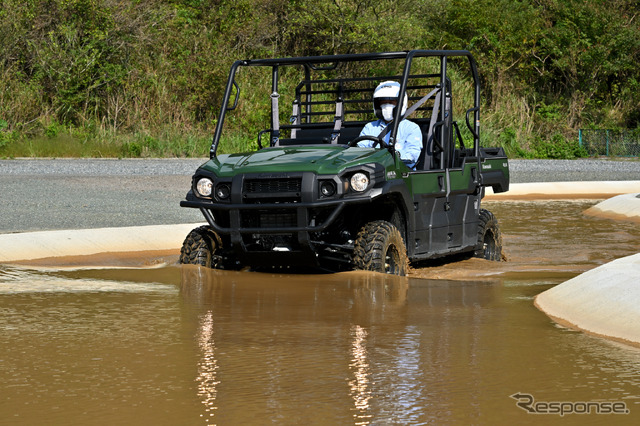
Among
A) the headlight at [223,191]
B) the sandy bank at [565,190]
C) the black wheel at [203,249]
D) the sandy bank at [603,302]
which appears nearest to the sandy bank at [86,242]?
the black wheel at [203,249]

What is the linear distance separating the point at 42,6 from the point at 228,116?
22.9ft

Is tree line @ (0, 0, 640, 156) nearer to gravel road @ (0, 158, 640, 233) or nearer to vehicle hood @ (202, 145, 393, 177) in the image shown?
gravel road @ (0, 158, 640, 233)

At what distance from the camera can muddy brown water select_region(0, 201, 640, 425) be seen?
15.7 feet

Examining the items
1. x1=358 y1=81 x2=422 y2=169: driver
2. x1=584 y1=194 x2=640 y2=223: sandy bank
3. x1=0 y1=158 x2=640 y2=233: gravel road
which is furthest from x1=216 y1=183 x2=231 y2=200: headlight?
x1=584 y1=194 x2=640 y2=223: sandy bank

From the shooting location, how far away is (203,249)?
31.6 ft

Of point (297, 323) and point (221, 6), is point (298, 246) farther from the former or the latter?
point (221, 6)

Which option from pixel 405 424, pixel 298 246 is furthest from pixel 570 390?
pixel 298 246

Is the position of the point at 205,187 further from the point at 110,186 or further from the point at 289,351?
the point at 110,186

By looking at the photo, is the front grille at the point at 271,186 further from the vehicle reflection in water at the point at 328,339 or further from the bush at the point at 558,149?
the bush at the point at 558,149

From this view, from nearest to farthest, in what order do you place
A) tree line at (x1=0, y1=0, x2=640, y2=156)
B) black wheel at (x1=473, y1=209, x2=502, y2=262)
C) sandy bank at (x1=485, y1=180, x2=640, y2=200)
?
black wheel at (x1=473, y1=209, x2=502, y2=262) → sandy bank at (x1=485, y1=180, x2=640, y2=200) → tree line at (x1=0, y1=0, x2=640, y2=156)

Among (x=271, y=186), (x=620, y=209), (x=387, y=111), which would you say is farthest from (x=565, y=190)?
(x=271, y=186)

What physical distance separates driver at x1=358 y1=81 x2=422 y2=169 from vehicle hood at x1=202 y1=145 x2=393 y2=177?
559mm

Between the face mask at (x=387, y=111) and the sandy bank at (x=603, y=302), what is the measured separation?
2536 millimetres

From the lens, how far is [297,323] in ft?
23.1
